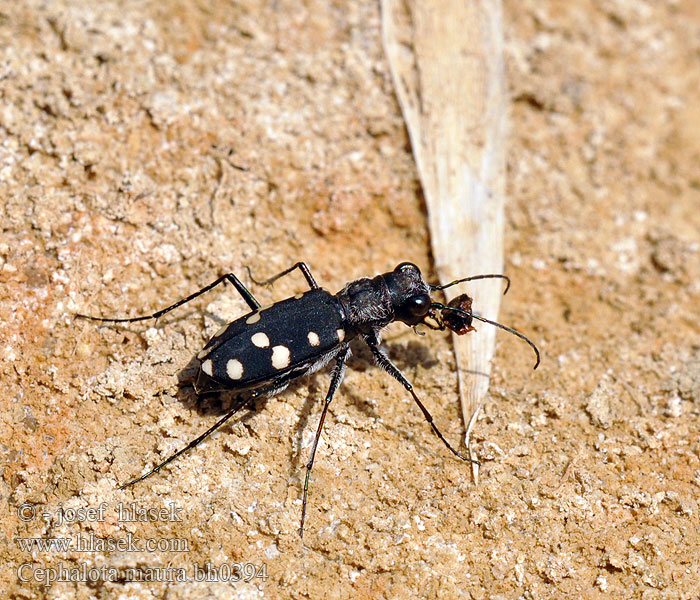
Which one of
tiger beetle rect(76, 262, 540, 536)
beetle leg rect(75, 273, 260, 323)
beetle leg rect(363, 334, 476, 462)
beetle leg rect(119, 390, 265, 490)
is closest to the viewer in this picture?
beetle leg rect(119, 390, 265, 490)

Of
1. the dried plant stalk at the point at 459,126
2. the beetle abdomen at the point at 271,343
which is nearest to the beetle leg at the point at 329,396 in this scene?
the beetle abdomen at the point at 271,343

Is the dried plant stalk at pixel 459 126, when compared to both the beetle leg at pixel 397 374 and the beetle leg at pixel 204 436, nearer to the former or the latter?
the beetle leg at pixel 397 374

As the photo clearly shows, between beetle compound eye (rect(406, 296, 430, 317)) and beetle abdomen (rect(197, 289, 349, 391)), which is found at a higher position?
beetle abdomen (rect(197, 289, 349, 391))

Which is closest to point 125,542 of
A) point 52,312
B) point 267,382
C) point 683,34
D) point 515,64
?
point 267,382

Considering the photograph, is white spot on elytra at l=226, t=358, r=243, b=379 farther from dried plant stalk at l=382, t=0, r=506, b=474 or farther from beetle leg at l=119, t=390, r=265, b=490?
dried plant stalk at l=382, t=0, r=506, b=474

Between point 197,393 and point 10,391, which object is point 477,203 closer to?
point 197,393

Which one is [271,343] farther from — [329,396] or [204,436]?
[204,436]

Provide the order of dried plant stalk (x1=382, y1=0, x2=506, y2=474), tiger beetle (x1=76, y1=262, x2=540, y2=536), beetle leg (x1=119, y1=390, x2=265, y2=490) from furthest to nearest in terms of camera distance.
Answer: dried plant stalk (x1=382, y1=0, x2=506, y2=474)
tiger beetle (x1=76, y1=262, x2=540, y2=536)
beetle leg (x1=119, y1=390, x2=265, y2=490)

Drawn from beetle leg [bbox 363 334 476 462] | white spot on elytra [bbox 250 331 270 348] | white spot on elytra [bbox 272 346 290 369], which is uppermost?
white spot on elytra [bbox 250 331 270 348]

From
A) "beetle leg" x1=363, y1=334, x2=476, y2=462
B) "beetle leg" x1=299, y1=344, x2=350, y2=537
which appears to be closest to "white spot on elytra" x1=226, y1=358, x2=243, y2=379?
"beetle leg" x1=299, y1=344, x2=350, y2=537
